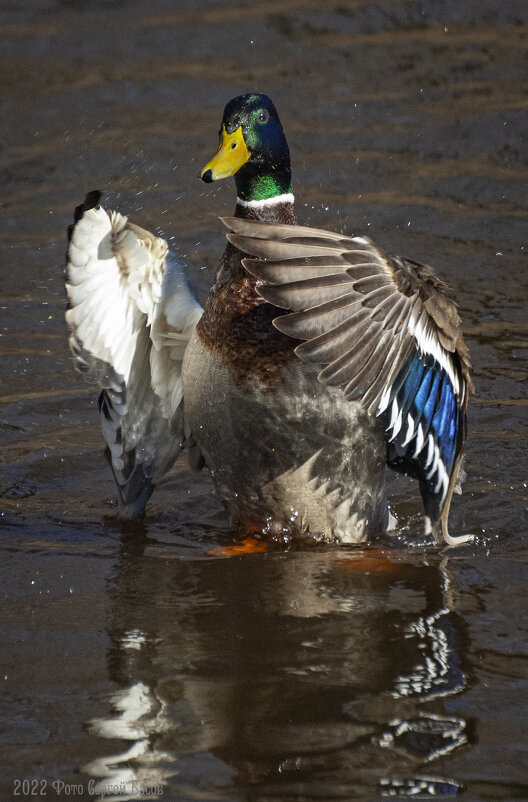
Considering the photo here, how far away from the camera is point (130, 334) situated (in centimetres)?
440

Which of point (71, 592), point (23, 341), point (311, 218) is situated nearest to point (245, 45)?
point (311, 218)

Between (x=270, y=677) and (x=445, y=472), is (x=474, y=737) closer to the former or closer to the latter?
(x=270, y=677)

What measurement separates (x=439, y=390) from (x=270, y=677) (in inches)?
45.9

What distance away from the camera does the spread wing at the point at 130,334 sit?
418 cm

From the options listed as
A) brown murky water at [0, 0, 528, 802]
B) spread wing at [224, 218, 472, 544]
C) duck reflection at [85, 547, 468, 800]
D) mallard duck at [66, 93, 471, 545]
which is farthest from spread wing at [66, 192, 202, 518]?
spread wing at [224, 218, 472, 544]

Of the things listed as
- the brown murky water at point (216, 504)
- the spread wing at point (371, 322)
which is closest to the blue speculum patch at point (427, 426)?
the spread wing at point (371, 322)

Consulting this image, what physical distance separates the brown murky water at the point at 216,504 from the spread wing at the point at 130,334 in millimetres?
323

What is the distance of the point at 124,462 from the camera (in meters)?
4.77

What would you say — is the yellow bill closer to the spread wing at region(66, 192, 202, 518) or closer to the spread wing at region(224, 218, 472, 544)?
the spread wing at region(66, 192, 202, 518)

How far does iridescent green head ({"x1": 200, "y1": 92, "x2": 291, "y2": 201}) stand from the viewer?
4.20 meters

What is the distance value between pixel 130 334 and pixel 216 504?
1.00 meters

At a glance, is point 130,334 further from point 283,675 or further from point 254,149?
point 283,675

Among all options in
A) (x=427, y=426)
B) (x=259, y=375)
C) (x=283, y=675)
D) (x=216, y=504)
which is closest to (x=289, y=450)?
(x=259, y=375)

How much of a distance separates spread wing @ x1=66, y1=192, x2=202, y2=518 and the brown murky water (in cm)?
32
